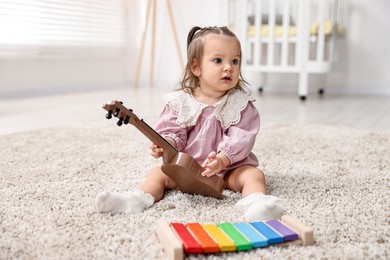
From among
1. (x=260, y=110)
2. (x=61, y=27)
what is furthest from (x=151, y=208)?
(x=61, y=27)

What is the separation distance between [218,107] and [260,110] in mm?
1212

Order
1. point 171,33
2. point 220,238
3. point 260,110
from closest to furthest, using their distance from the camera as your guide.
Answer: point 220,238
point 260,110
point 171,33

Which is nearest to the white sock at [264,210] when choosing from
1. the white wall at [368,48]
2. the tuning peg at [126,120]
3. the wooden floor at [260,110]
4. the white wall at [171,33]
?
the tuning peg at [126,120]

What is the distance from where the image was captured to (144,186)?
787mm

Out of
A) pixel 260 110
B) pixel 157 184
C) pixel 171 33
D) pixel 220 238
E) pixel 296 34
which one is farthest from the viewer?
pixel 171 33

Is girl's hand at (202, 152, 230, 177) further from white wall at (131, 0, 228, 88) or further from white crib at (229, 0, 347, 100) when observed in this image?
white wall at (131, 0, 228, 88)

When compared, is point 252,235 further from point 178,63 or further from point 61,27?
point 178,63

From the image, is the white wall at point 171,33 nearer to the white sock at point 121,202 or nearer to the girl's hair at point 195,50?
the girl's hair at point 195,50

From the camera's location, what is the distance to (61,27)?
2.89m

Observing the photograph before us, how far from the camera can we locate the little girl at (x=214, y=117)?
810 mm

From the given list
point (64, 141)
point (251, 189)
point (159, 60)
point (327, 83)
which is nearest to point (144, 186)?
point (251, 189)

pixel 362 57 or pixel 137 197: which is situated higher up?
pixel 362 57

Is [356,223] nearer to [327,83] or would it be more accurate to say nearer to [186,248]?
[186,248]

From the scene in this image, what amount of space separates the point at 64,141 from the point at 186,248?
0.86 metres
